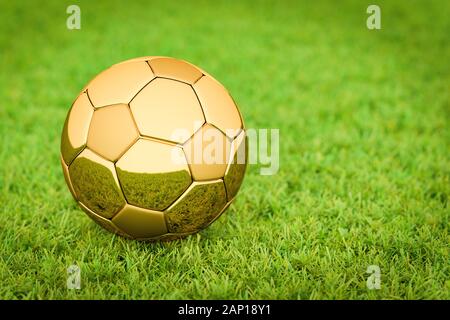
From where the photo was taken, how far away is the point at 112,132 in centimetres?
235

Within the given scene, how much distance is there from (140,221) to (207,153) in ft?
1.57

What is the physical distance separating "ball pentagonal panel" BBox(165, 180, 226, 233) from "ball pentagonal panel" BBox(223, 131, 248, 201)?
0.18 feet

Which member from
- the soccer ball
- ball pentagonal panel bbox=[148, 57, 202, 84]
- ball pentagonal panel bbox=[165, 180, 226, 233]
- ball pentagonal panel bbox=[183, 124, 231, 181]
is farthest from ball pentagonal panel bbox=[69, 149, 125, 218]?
ball pentagonal panel bbox=[148, 57, 202, 84]

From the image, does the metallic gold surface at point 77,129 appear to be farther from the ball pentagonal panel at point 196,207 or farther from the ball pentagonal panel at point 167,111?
the ball pentagonal panel at point 196,207

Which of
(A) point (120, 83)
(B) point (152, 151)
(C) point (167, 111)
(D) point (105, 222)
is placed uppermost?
(A) point (120, 83)

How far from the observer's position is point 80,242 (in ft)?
8.77

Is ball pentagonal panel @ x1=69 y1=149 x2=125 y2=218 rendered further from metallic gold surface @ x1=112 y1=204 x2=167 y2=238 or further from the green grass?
the green grass

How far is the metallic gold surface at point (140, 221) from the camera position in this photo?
2363 mm

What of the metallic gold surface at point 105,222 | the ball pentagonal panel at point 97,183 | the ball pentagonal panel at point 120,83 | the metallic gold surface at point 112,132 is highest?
the ball pentagonal panel at point 120,83

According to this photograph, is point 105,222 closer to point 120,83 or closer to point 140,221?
point 140,221

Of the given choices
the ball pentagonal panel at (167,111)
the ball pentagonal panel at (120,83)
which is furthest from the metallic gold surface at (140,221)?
the ball pentagonal panel at (120,83)

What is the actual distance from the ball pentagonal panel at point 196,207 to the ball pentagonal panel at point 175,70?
57 cm

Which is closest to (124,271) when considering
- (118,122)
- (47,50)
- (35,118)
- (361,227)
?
(118,122)

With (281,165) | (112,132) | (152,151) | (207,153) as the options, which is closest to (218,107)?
(207,153)
